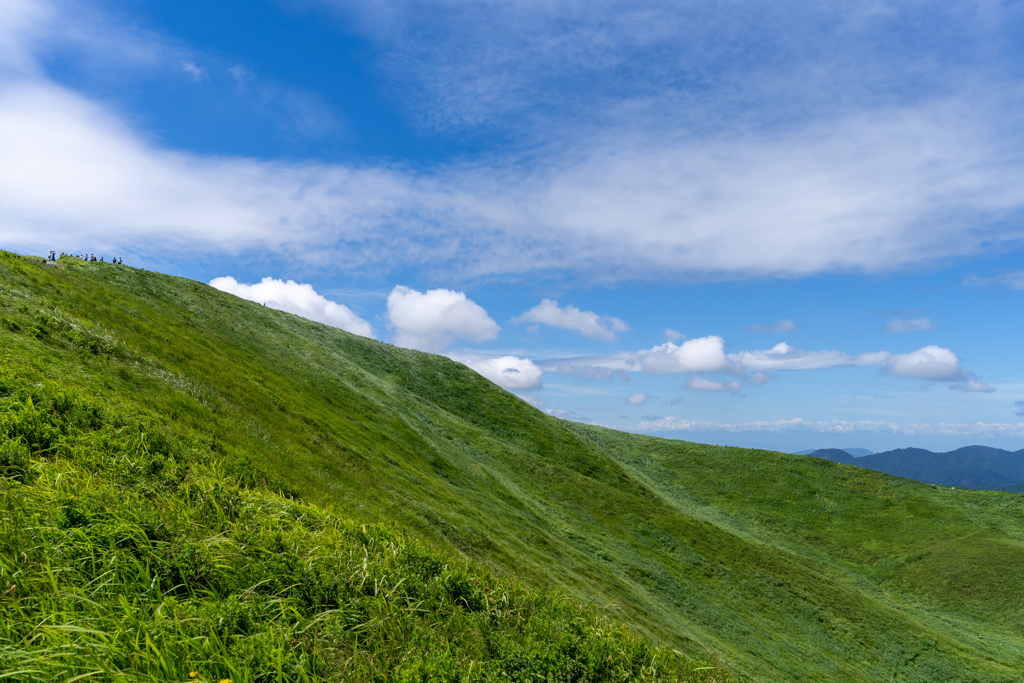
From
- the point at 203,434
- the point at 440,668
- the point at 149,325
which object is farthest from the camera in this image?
the point at 149,325

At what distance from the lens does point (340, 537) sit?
955 centimetres

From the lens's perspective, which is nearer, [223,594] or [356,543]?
[223,594]

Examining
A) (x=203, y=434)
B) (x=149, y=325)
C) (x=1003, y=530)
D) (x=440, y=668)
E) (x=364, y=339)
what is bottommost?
(x=1003, y=530)

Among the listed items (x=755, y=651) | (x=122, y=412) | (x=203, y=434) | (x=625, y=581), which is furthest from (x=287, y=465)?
(x=755, y=651)

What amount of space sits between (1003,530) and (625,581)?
226 feet

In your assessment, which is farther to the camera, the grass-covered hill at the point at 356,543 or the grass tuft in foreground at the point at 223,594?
the grass-covered hill at the point at 356,543

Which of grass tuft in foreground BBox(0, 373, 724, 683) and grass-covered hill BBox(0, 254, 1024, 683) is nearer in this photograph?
grass tuft in foreground BBox(0, 373, 724, 683)

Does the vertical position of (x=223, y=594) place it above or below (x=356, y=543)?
below

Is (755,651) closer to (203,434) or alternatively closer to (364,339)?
(203,434)

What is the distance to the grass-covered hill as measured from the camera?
676 cm

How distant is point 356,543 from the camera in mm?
9477

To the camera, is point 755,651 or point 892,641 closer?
point 755,651

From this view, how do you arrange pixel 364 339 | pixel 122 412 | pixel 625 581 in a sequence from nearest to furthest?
1. pixel 122 412
2. pixel 625 581
3. pixel 364 339

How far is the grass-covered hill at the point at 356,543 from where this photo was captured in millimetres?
6762
